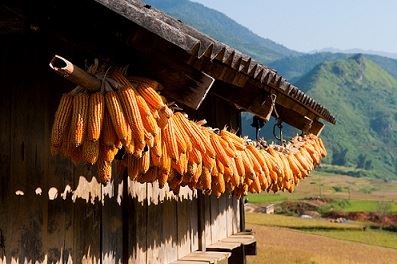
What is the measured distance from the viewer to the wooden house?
306 centimetres

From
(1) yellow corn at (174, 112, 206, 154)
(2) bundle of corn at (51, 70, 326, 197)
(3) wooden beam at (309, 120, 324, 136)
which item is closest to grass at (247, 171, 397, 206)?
(3) wooden beam at (309, 120, 324, 136)

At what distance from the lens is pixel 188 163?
11.1 ft

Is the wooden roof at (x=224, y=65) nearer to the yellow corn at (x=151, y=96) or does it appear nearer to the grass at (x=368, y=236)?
the yellow corn at (x=151, y=96)

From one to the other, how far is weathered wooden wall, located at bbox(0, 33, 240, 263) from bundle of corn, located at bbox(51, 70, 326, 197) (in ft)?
2.52

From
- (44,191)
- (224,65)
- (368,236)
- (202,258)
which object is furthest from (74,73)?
(368,236)

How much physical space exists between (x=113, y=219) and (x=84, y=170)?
549 mm

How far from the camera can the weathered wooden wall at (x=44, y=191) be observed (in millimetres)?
3395

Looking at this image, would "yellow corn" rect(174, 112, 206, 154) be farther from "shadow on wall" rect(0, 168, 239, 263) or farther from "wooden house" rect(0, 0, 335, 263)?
"shadow on wall" rect(0, 168, 239, 263)

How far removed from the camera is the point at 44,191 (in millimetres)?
3578

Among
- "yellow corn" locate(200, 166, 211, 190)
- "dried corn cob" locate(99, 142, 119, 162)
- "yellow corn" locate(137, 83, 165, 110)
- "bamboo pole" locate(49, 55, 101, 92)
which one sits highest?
"bamboo pole" locate(49, 55, 101, 92)

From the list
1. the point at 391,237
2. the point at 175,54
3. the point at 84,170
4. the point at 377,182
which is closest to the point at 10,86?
the point at 84,170

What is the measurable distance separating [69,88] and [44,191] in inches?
31.6

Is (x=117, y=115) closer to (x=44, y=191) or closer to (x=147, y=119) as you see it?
(x=147, y=119)

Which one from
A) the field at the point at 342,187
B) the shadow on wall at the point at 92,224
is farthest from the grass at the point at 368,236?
the field at the point at 342,187
